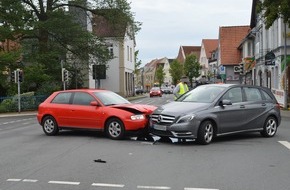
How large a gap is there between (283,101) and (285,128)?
40.6 ft

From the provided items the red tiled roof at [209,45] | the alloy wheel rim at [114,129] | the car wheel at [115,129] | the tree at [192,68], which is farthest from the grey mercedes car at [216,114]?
the red tiled roof at [209,45]

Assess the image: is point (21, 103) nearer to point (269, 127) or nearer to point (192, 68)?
point (269, 127)

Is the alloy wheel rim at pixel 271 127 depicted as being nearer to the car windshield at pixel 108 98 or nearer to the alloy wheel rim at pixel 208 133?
the alloy wheel rim at pixel 208 133

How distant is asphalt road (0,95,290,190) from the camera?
7156 mm

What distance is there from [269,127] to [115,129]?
460cm

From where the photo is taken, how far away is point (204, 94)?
488 inches

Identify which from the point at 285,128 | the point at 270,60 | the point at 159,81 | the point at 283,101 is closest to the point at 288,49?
the point at 270,60

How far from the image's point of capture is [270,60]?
2888 cm

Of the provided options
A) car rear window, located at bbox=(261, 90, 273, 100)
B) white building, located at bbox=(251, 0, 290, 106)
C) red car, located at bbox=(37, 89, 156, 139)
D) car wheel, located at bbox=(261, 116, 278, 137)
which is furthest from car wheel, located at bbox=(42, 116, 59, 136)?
white building, located at bbox=(251, 0, 290, 106)

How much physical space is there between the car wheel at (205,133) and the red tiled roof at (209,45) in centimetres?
8740

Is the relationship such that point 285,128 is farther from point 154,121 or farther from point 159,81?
point 159,81

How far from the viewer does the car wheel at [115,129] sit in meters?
12.4

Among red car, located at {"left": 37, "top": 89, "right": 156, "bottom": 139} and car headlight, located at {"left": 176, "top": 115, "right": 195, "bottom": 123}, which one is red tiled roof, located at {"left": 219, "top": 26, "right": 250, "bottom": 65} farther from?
car headlight, located at {"left": 176, "top": 115, "right": 195, "bottom": 123}

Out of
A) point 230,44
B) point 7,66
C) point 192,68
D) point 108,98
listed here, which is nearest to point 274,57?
point 108,98
